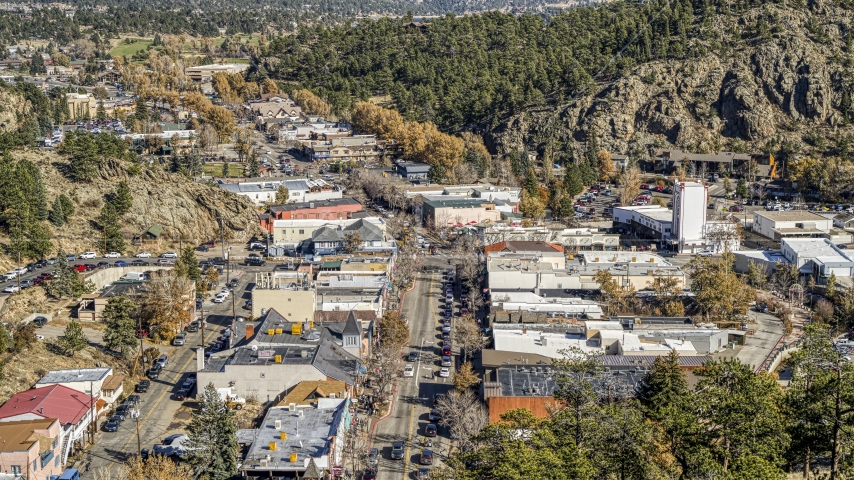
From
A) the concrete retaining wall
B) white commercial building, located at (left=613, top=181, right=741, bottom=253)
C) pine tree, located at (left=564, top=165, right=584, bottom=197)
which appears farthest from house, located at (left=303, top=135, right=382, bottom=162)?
the concrete retaining wall

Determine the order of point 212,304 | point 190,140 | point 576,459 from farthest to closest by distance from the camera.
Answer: point 190,140 → point 212,304 → point 576,459

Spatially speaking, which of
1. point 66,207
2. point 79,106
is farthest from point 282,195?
point 79,106

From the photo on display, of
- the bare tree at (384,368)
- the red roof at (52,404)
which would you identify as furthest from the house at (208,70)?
the red roof at (52,404)

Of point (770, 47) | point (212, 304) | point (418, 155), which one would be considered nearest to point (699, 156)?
point (770, 47)

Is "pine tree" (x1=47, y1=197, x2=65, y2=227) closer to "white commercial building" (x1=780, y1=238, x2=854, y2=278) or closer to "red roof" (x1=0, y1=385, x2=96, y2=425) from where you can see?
"red roof" (x1=0, y1=385, x2=96, y2=425)

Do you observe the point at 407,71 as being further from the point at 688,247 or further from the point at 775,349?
the point at 775,349

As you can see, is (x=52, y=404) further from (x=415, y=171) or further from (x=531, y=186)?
(x=415, y=171)
